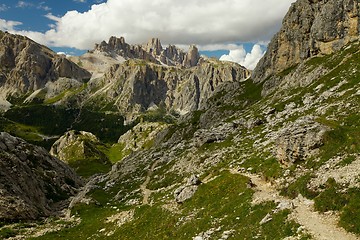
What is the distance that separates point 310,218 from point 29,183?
6834cm

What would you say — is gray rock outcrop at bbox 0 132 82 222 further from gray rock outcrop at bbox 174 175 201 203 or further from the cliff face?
the cliff face

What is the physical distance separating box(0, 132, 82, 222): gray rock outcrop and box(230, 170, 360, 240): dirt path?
44352 mm

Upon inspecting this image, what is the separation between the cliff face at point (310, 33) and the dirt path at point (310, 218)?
87.3 metres

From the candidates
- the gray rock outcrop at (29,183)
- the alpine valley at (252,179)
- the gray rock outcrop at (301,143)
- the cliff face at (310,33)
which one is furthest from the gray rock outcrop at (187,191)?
the cliff face at (310,33)

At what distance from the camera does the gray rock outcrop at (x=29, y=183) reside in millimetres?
57719

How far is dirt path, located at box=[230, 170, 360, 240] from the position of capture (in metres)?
22.5

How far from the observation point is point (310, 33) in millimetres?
118750

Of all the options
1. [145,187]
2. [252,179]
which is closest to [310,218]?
[252,179]

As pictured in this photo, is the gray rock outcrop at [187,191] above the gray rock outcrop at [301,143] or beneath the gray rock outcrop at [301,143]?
beneath

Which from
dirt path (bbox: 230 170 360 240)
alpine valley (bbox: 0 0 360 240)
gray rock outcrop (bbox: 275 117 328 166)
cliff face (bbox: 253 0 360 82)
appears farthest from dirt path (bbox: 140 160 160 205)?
cliff face (bbox: 253 0 360 82)

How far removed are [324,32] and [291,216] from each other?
98060 millimetres

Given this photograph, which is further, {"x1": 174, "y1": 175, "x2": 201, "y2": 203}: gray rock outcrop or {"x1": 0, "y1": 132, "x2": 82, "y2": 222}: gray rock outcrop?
{"x1": 0, "y1": 132, "x2": 82, "y2": 222}: gray rock outcrop

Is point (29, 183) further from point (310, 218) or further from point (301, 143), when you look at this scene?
point (310, 218)

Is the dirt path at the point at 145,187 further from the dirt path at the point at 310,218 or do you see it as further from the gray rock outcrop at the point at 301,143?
the dirt path at the point at 310,218
